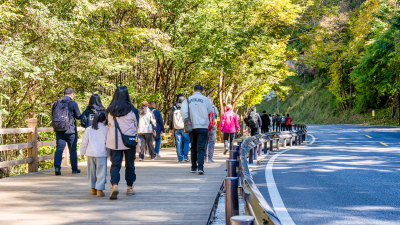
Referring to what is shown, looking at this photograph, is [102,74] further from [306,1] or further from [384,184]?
[306,1]

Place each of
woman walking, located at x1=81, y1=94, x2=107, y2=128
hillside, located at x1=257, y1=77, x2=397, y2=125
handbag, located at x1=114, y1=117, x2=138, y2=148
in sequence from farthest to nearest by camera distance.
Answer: hillside, located at x1=257, y1=77, x2=397, y2=125, woman walking, located at x1=81, y1=94, x2=107, y2=128, handbag, located at x1=114, y1=117, x2=138, y2=148

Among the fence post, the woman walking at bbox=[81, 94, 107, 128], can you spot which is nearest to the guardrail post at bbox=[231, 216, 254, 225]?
the woman walking at bbox=[81, 94, 107, 128]

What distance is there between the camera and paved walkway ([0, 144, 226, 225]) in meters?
6.02

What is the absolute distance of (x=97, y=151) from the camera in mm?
7777

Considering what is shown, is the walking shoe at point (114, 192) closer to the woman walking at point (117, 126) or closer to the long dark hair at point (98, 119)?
the woman walking at point (117, 126)

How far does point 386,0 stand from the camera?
44812 millimetres

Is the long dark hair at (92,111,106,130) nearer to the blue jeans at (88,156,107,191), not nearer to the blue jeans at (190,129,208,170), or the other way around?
the blue jeans at (88,156,107,191)

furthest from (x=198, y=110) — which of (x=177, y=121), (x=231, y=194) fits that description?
(x=231, y=194)

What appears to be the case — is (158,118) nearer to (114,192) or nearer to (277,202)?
(114,192)

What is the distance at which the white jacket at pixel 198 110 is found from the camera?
10.5m

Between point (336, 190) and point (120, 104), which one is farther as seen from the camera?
point (336, 190)

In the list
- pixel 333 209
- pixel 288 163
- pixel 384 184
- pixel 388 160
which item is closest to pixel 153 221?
pixel 333 209

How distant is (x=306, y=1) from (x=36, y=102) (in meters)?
19.7

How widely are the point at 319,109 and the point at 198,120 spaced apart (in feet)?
234
